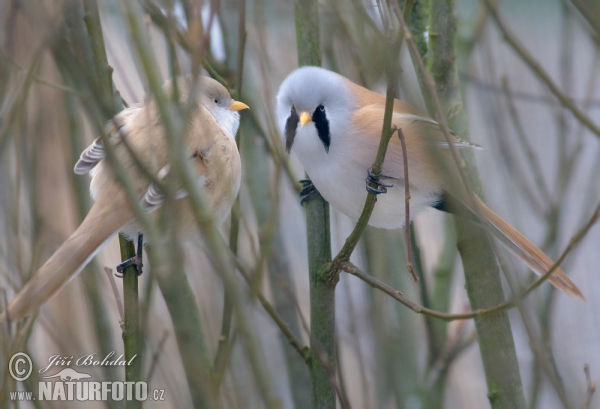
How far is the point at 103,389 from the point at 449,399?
187 cm

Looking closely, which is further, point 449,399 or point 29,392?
point 449,399

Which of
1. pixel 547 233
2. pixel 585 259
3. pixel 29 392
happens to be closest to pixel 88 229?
pixel 29 392

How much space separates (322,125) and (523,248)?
0.81 meters

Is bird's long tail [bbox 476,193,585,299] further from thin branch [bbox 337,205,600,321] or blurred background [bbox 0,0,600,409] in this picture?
thin branch [bbox 337,205,600,321]

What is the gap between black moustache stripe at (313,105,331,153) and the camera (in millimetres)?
2430

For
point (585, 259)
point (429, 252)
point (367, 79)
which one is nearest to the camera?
point (367, 79)

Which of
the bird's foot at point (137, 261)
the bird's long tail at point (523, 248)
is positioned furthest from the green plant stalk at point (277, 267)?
the bird's long tail at point (523, 248)

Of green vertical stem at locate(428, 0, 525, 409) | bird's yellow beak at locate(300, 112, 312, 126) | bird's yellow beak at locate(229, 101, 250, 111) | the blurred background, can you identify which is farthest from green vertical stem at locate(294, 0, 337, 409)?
green vertical stem at locate(428, 0, 525, 409)

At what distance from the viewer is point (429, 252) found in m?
3.79

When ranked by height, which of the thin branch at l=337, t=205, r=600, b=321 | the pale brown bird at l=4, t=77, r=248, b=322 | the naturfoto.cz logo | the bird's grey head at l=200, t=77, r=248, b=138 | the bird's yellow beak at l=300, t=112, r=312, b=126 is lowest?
the naturfoto.cz logo

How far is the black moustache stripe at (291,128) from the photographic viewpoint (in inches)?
94.3

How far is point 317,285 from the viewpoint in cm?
198

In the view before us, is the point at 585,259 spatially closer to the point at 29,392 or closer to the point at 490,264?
the point at 490,264

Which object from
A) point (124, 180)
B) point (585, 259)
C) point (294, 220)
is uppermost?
point (294, 220)
